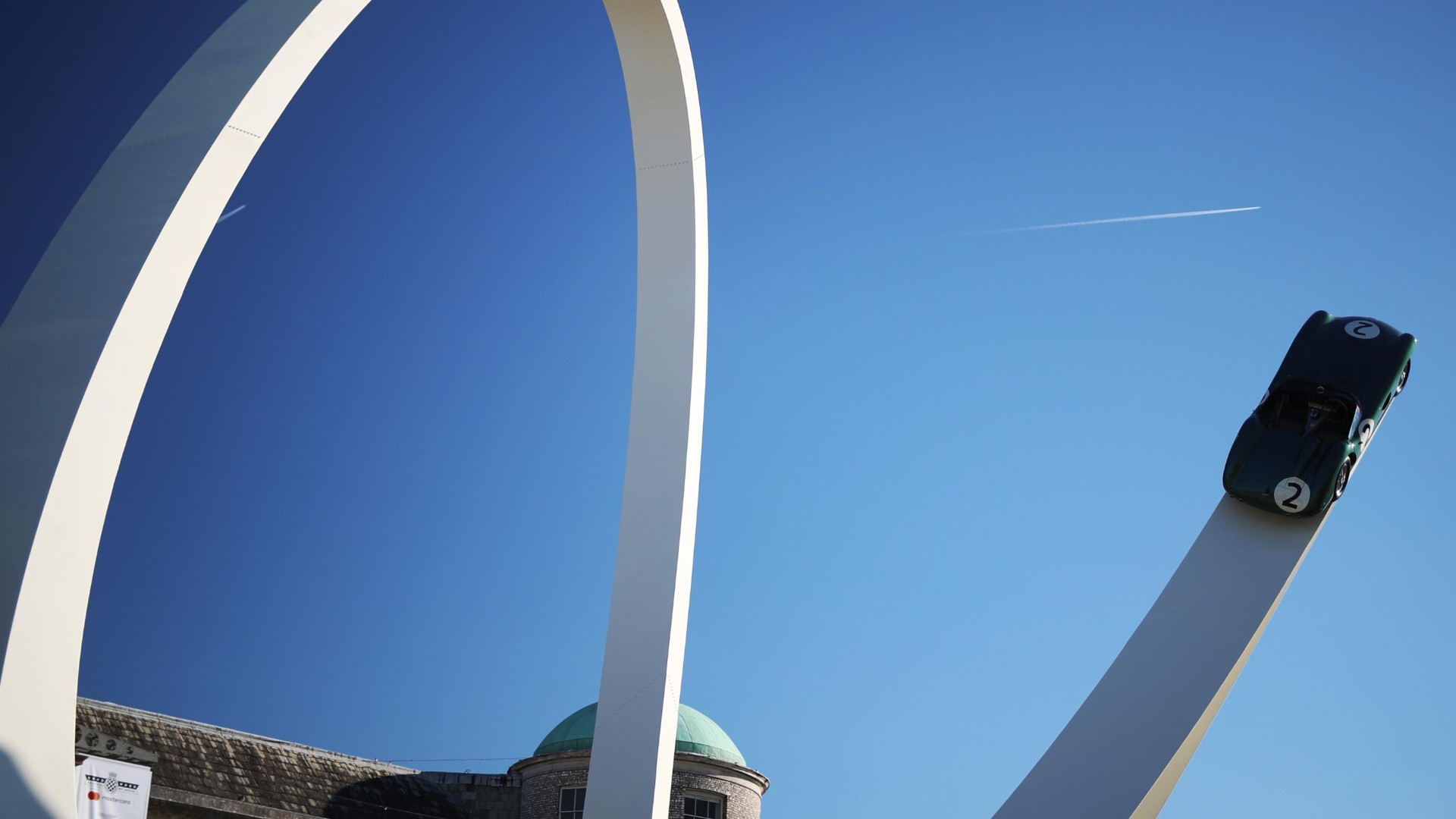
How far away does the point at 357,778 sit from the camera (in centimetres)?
2752

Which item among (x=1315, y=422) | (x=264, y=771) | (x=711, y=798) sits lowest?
(x=264, y=771)

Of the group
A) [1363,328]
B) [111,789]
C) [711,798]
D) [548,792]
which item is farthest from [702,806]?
[1363,328]

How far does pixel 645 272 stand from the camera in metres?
10.5

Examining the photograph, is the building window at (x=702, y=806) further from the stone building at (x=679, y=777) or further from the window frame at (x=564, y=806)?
the window frame at (x=564, y=806)

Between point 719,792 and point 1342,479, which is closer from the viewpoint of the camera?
point 1342,479

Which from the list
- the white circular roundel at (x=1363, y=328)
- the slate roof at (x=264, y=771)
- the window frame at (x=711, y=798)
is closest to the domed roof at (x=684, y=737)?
the window frame at (x=711, y=798)

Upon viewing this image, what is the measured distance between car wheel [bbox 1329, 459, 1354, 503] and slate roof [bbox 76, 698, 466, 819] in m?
16.0

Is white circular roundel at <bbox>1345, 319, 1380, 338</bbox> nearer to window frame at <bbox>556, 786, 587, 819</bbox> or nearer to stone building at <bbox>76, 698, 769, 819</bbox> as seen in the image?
stone building at <bbox>76, 698, 769, 819</bbox>

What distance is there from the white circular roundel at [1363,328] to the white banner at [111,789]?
13790 millimetres

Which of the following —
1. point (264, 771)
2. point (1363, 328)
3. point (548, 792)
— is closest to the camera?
point (1363, 328)

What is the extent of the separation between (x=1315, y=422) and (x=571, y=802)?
22.0 m

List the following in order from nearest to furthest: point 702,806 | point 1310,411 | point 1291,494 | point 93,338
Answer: point 93,338 < point 1291,494 < point 1310,411 < point 702,806

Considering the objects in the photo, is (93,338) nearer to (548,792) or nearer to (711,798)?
(548,792)

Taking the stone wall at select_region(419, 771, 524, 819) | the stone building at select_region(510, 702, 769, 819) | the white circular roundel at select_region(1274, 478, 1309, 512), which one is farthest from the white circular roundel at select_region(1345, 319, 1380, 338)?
the stone wall at select_region(419, 771, 524, 819)
